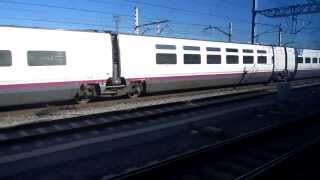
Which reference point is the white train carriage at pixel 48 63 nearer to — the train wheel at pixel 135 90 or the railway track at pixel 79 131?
the train wheel at pixel 135 90

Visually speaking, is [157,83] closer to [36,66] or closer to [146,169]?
[36,66]

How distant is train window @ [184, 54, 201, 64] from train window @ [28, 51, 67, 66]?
7.80 m

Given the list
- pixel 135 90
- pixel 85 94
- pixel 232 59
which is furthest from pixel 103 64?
pixel 232 59

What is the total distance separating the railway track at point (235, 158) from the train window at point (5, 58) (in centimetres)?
859

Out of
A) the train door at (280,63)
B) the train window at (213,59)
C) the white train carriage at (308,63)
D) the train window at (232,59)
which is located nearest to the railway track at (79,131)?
the train window at (213,59)

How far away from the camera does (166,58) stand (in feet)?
68.7

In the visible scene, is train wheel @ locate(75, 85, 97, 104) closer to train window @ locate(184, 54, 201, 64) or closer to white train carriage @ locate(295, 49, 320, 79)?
train window @ locate(184, 54, 201, 64)

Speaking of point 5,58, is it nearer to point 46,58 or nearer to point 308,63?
point 46,58

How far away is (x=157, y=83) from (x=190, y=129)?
29.4 feet

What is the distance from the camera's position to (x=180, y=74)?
71.9 ft

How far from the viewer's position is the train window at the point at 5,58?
1424 centimetres

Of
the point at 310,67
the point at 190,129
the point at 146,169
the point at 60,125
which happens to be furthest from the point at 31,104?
the point at 310,67

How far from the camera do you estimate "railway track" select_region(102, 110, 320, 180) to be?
23.8 feet

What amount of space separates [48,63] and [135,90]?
5225mm
